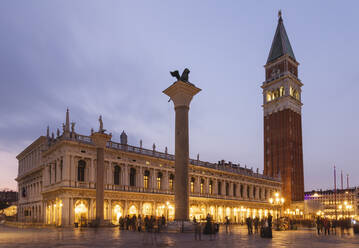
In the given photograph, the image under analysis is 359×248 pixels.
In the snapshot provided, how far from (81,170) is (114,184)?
4.98 meters

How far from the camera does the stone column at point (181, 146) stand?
920 inches

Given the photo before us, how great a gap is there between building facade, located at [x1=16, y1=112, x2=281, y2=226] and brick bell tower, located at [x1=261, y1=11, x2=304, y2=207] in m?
15.3

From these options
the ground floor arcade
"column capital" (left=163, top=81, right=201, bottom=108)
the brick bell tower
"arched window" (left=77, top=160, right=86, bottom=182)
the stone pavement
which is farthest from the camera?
the brick bell tower

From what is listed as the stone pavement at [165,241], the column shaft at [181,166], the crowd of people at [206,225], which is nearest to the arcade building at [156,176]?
the crowd of people at [206,225]

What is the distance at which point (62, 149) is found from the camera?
138 feet

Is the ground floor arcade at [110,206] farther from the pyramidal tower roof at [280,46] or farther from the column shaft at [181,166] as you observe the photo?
the pyramidal tower roof at [280,46]

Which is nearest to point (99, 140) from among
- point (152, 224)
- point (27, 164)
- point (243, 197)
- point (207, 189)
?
point (152, 224)

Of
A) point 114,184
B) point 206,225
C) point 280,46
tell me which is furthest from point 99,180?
point 280,46

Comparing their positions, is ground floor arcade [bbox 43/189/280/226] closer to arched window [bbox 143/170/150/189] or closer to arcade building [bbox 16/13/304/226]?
arcade building [bbox 16/13/304/226]

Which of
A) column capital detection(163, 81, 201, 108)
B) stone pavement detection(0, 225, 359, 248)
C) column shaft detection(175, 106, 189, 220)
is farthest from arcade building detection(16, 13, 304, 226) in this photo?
column capital detection(163, 81, 201, 108)

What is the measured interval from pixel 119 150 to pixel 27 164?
2470 centimetres

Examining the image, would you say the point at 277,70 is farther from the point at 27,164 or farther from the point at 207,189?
the point at 27,164

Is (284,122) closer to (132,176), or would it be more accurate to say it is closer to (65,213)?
(132,176)

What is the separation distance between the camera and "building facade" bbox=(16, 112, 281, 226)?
41.2 meters
